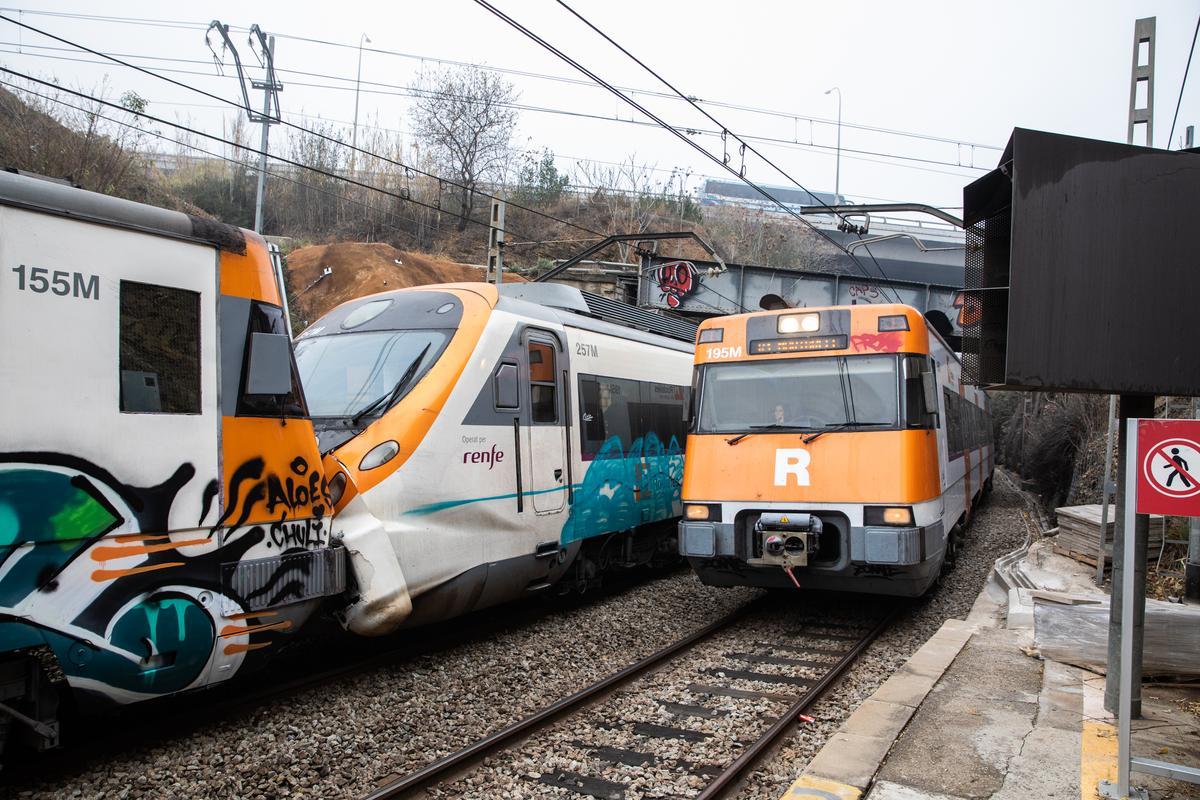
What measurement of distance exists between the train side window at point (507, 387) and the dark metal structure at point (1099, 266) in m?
4.04

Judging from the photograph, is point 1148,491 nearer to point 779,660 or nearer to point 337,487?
point 779,660

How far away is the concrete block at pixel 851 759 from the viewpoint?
422 cm

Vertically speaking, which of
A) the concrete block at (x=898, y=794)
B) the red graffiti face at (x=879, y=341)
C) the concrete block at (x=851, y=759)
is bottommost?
the concrete block at (x=851, y=759)

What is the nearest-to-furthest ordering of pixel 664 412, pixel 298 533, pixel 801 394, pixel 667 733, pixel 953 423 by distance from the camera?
pixel 298 533 < pixel 667 733 < pixel 801 394 < pixel 953 423 < pixel 664 412

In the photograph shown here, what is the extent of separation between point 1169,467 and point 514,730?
3826 mm

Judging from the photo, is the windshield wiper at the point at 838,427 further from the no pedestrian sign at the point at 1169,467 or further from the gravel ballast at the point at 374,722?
the no pedestrian sign at the point at 1169,467

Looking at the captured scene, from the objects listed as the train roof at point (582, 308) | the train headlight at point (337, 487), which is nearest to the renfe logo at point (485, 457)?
the train headlight at point (337, 487)

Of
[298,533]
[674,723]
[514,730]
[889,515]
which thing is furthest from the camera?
[889,515]

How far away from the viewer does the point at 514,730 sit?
16.3 feet

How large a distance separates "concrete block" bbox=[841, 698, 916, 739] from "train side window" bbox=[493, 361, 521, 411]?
366cm

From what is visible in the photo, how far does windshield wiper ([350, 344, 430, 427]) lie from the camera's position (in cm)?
619

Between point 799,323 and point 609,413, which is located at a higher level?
point 799,323

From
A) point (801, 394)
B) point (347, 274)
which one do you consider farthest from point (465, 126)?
point (801, 394)

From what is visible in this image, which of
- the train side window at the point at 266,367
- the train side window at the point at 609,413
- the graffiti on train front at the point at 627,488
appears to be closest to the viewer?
the train side window at the point at 266,367
